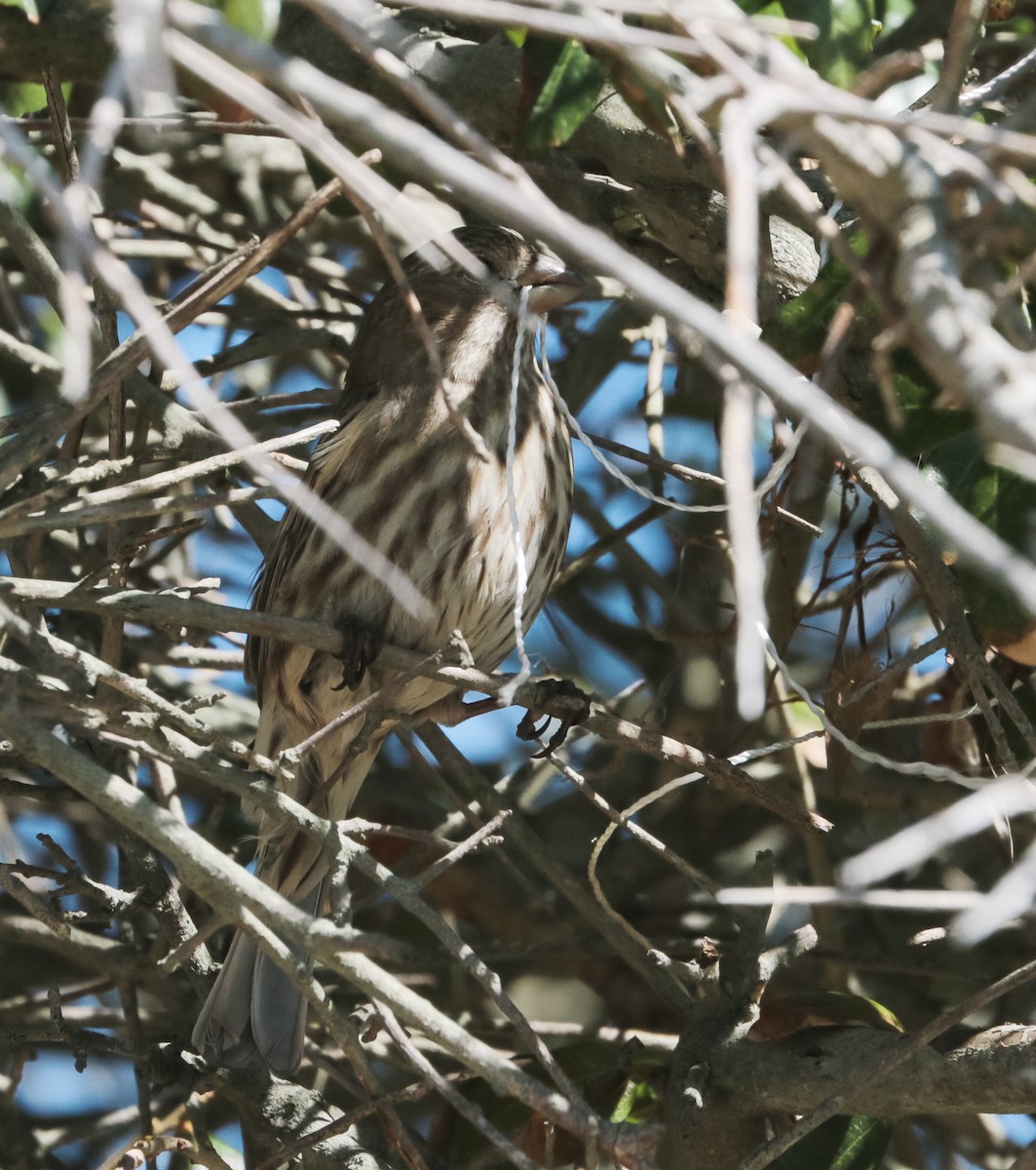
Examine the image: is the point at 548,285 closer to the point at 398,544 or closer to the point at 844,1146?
the point at 398,544

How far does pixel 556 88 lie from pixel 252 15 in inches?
28.3

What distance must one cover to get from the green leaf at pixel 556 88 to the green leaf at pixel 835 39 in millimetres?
359

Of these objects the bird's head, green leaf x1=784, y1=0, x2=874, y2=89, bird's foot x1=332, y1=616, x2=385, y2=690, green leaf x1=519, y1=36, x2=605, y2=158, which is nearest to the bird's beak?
the bird's head

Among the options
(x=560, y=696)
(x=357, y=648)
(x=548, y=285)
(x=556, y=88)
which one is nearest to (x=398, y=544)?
(x=357, y=648)

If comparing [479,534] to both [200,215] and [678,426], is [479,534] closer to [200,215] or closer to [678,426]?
[678,426]

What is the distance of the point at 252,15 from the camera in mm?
2906

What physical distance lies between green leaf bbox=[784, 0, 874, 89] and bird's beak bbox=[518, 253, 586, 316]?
51.7 inches

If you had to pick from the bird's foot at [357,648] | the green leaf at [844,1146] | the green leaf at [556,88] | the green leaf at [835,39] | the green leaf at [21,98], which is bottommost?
the green leaf at [844,1146]

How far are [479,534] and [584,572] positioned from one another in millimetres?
1081

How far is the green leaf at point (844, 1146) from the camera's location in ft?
9.19

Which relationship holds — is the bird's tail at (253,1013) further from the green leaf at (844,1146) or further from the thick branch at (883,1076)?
the green leaf at (844,1146)

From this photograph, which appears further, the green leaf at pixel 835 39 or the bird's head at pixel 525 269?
the bird's head at pixel 525 269

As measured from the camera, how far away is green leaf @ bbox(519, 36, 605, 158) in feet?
8.48

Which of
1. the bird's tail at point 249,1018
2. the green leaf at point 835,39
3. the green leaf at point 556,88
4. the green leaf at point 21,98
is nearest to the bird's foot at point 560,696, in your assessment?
the bird's tail at point 249,1018
